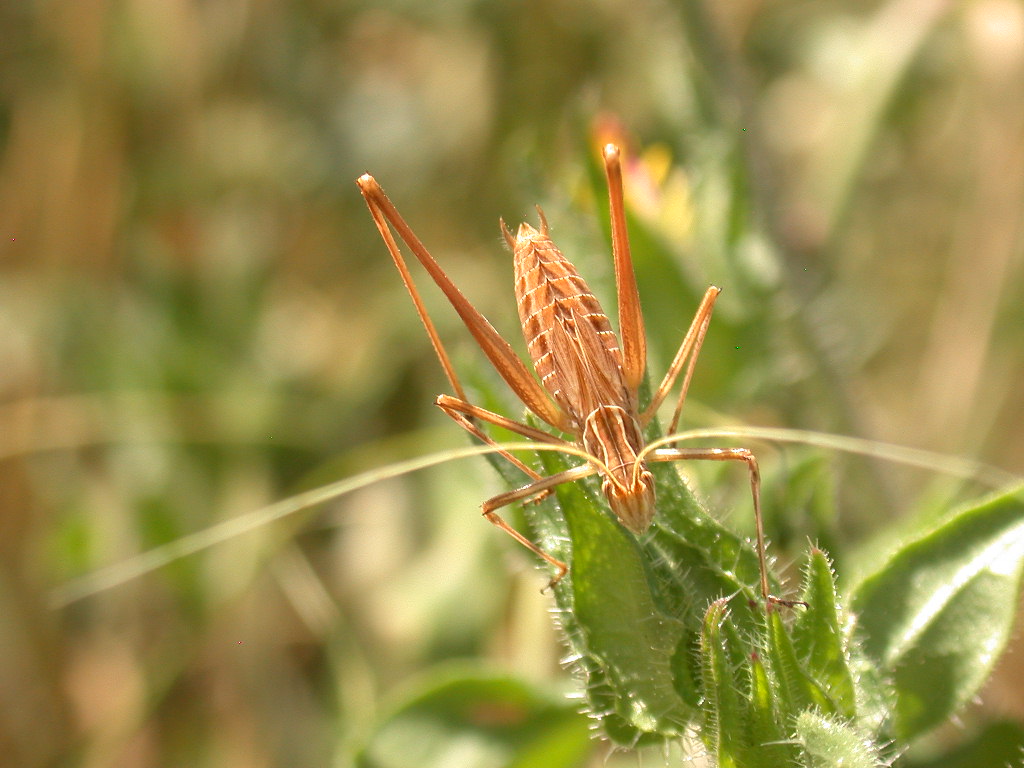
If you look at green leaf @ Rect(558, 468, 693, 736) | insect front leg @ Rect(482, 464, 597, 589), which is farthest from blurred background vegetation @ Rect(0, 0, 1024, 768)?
green leaf @ Rect(558, 468, 693, 736)

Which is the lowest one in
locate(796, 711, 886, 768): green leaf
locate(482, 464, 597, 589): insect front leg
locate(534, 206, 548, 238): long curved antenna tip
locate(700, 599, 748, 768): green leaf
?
locate(796, 711, 886, 768): green leaf

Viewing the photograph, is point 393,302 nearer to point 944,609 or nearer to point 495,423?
point 495,423

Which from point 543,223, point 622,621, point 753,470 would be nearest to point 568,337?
point 543,223

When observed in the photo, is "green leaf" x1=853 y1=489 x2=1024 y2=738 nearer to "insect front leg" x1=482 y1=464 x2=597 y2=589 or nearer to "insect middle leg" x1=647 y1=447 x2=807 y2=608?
"insect middle leg" x1=647 y1=447 x2=807 y2=608

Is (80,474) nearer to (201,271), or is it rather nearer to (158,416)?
(158,416)

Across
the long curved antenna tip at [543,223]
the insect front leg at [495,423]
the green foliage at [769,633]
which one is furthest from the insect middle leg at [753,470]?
the long curved antenna tip at [543,223]

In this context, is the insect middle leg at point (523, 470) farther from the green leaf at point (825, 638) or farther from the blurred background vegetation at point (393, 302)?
the green leaf at point (825, 638)

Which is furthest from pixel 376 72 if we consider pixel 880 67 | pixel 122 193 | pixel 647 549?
pixel 647 549
